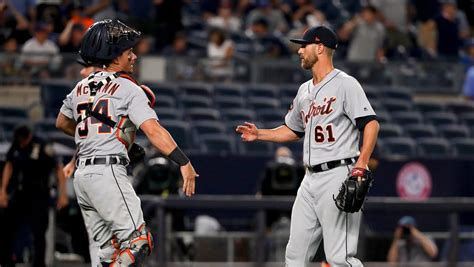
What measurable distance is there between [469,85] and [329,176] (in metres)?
10.3

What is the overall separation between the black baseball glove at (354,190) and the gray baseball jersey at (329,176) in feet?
0.54

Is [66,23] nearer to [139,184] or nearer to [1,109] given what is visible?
[1,109]

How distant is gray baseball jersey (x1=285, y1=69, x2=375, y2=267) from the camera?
7887 millimetres

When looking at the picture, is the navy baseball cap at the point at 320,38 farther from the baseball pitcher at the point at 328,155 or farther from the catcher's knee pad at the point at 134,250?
the catcher's knee pad at the point at 134,250

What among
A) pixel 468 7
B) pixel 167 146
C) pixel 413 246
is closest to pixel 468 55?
pixel 468 7

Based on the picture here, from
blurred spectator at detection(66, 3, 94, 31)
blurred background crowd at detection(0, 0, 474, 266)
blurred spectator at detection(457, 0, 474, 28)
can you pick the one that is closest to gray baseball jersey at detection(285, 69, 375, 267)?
blurred background crowd at detection(0, 0, 474, 266)

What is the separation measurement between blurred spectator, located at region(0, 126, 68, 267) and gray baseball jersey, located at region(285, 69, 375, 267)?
15.0ft

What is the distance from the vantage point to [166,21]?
18016 mm

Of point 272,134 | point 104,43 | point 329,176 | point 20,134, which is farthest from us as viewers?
point 20,134

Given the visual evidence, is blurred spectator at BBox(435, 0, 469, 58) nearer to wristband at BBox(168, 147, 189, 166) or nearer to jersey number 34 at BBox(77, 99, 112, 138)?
jersey number 34 at BBox(77, 99, 112, 138)

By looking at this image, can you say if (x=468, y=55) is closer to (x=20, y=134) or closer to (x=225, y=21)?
(x=225, y=21)

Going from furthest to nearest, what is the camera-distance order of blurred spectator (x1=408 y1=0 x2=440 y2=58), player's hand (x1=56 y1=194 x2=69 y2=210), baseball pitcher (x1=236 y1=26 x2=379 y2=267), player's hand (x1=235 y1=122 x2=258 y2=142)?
blurred spectator (x1=408 y1=0 x2=440 y2=58) → player's hand (x1=56 y1=194 x2=69 y2=210) → player's hand (x1=235 y1=122 x2=258 y2=142) → baseball pitcher (x1=236 y1=26 x2=379 y2=267)

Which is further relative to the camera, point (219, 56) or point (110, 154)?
point (219, 56)

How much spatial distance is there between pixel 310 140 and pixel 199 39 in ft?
35.7
